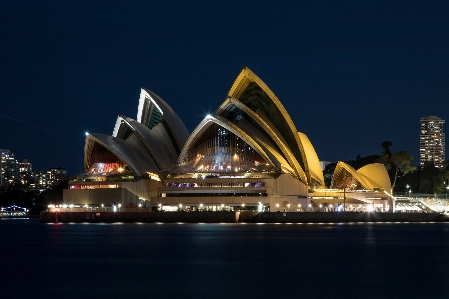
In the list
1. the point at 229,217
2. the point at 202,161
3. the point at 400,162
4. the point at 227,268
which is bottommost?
the point at 227,268

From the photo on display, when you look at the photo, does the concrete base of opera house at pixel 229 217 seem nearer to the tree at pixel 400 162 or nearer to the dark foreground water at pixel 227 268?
the dark foreground water at pixel 227 268

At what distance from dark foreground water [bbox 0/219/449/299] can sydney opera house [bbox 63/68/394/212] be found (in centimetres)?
3583

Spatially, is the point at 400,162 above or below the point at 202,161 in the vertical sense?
above

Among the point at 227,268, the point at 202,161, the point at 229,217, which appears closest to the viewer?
the point at 227,268

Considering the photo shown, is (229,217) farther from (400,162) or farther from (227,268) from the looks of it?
(400,162)

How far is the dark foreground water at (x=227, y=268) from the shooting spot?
31250 millimetres

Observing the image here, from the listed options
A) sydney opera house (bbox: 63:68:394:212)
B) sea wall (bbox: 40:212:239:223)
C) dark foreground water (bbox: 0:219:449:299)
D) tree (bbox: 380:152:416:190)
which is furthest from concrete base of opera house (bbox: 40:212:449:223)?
tree (bbox: 380:152:416:190)

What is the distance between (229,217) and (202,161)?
755 centimetres

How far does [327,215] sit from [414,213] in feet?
41.1

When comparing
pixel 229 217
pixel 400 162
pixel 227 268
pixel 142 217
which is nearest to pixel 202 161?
pixel 229 217

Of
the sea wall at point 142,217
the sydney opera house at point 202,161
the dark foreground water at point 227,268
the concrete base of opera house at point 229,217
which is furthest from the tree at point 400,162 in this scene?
the dark foreground water at point 227,268

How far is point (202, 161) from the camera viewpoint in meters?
98.0

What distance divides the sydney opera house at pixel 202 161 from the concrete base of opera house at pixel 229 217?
130 cm

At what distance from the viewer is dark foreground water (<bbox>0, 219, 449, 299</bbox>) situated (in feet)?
103
